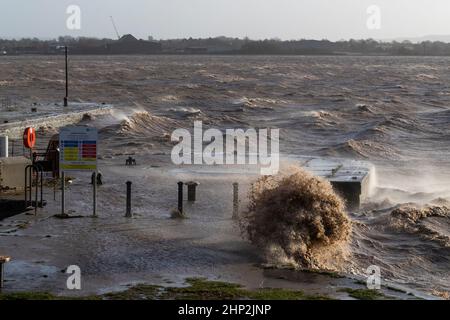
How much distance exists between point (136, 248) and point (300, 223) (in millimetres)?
3211

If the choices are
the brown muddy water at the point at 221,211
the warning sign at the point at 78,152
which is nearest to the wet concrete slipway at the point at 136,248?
the brown muddy water at the point at 221,211

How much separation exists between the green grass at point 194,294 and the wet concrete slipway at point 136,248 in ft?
1.10

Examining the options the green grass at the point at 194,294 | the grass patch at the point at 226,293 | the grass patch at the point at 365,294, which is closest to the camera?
the green grass at the point at 194,294

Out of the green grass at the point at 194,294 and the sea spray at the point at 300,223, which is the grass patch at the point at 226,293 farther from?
the sea spray at the point at 300,223

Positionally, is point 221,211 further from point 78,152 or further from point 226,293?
point 226,293

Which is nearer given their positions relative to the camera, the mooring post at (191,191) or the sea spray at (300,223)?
the sea spray at (300,223)

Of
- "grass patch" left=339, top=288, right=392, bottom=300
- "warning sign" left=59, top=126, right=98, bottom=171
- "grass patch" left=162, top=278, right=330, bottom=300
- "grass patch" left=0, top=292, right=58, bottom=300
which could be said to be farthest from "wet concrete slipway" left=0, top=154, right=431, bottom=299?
"warning sign" left=59, top=126, right=98, bottom=171

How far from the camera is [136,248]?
1641 cm

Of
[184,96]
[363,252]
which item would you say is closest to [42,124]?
[363,252]

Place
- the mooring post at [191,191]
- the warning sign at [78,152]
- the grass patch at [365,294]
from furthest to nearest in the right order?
the mooring post at [191,191], the warning sign at [78,152], the grass patch at [365,294]

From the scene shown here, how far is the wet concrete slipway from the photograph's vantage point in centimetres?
1394

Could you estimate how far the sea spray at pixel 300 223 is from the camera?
16.0m

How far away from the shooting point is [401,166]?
34.5 m
